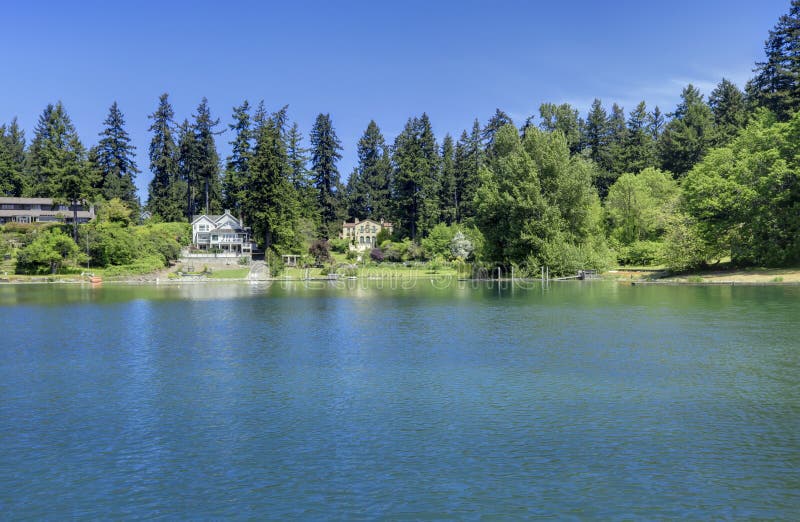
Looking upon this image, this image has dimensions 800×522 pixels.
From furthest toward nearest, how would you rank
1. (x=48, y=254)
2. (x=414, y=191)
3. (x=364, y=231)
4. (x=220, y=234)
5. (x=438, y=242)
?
1. (x=364, y=231)
2. (x=414, y=191)
3. (x=220, y=234)
4. (x=438, y=242)
5. (x=48, y=254)

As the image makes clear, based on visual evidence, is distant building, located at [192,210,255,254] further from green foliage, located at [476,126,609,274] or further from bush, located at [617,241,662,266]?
bush, located at [617,241,662,266]

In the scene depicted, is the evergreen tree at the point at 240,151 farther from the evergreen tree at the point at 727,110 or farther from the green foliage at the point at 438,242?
the evergreen tree at the point at 727,110

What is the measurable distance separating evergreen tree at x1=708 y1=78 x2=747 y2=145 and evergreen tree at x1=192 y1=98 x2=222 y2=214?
84.2 meters

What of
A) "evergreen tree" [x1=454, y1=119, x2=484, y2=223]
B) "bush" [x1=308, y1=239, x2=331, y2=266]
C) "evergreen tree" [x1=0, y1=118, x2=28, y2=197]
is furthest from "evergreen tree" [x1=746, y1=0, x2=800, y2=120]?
"evergreen tree" [x1=0, y1=118, x2=28, y2=197]

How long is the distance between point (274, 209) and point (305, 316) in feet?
184

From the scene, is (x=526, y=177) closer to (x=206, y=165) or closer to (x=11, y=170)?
(x=206, y=165)

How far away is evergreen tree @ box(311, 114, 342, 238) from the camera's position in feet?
399

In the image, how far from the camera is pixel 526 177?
6738cm

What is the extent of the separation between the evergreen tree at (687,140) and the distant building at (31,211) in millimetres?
96644

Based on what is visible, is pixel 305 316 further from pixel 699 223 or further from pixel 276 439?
pixel 699 223

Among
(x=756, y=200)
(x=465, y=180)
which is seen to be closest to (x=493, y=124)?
(x=465, y=180)

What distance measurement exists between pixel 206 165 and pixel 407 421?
103571 millimetres

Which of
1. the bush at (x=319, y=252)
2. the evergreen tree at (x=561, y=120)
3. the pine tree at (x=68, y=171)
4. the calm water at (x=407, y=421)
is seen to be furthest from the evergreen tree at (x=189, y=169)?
the calm water at (x=407, y=421)

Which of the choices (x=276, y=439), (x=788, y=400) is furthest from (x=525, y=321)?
(x=276, y=439)
